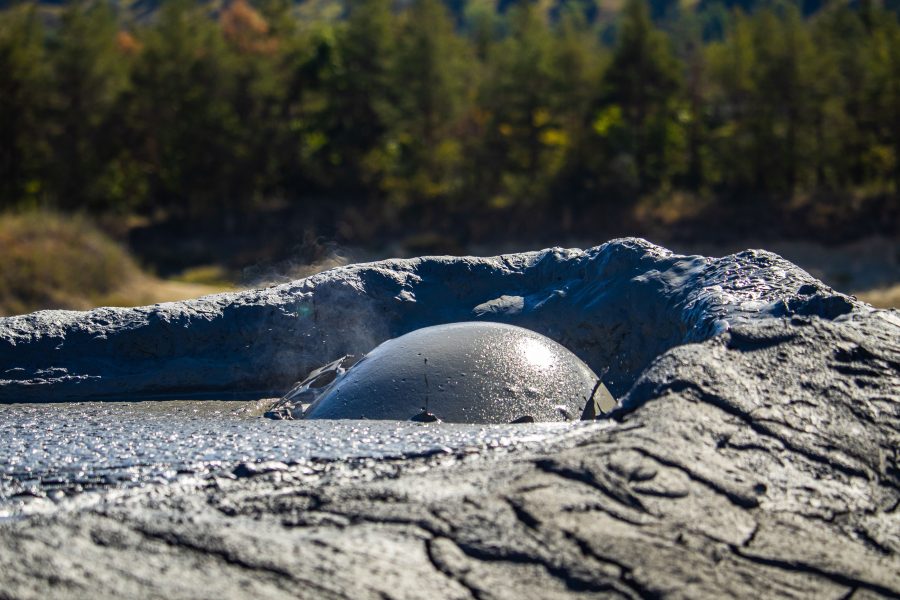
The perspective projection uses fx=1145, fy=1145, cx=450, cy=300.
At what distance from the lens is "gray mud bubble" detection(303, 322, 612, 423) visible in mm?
4852

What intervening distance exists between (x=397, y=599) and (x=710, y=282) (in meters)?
2.74

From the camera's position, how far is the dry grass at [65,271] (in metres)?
24.9

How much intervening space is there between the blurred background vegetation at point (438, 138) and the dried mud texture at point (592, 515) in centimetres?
2437

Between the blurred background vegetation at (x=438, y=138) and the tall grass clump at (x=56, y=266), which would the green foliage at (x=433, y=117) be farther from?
the tall grass clump at (x=56, y=266)

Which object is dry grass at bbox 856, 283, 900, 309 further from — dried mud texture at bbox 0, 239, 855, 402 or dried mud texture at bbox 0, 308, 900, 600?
dried mud texture at bbox 0, 308, 900, 600

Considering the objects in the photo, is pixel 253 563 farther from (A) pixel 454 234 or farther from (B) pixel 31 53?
(B) pixel 31 53

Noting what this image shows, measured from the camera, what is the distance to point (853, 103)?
102 ft

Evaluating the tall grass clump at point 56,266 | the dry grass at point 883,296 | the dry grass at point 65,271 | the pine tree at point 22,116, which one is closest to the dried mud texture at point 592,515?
the dry grass at point 883,296

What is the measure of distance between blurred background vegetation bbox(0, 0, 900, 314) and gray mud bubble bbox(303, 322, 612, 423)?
2294 centimetres

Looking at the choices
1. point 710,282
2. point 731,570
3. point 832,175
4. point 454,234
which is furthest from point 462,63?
point 731,570

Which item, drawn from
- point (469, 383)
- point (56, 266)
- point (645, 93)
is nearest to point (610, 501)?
point (469, 383)

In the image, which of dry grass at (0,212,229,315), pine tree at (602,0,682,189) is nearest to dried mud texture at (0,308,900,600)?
dry grass at (0,212,229,315)

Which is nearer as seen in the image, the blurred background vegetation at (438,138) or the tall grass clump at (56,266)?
the tall grass clump at (56,266)

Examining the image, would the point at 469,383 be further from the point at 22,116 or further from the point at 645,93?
the point at 22,116
